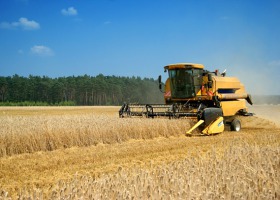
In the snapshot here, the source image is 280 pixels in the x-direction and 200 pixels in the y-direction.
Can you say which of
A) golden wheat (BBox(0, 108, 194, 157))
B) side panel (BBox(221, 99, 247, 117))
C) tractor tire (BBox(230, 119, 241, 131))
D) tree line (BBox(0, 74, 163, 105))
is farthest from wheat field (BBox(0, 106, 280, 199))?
tree line (BBox(0, 74, 163, 105))

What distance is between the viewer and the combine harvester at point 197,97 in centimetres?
1352

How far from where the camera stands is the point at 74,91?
92812 mm

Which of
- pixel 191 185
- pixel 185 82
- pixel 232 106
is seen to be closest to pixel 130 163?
pixel 191 185

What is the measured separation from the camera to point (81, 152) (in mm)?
9305

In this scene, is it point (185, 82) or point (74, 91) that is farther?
point (74, 91)

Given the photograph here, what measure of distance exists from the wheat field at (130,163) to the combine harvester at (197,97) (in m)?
1.12

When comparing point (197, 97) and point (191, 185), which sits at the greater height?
point (197, 97)

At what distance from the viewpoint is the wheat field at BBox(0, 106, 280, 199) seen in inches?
137

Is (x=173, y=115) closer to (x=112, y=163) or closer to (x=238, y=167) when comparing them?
(x=112, y=163)

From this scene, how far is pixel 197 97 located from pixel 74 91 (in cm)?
8103

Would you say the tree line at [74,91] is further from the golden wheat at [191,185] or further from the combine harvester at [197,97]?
the golden wheat at [191,185]

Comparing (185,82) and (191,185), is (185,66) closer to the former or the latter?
(185,82)

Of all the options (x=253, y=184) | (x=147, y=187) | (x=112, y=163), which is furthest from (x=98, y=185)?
(x=112, y=163)


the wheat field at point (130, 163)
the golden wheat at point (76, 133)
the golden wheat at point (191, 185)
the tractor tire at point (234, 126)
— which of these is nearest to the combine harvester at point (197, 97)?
the tractor tire at point (234, 126)
